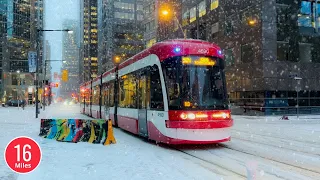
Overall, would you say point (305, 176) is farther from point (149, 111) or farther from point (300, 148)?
point (149, 111)

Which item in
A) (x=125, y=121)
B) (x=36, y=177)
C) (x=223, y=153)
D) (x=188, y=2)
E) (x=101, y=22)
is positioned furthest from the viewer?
(x=101, y=22)

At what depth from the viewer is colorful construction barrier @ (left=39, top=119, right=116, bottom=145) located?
12.8 m

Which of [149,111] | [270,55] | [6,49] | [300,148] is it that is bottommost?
[300,148]

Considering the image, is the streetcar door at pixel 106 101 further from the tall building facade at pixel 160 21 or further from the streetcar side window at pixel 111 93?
the tall building facade at pixel 160 21

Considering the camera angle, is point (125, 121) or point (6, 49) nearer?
point (125, 121)

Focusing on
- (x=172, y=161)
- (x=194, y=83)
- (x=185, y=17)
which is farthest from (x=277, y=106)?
(x=172, y=161)

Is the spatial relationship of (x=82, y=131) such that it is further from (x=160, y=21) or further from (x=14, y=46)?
(x=14, y=46)

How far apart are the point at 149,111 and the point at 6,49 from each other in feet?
317

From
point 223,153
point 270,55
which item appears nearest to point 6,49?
point 270,55

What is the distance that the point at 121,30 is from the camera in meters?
123

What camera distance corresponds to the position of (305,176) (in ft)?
24.3

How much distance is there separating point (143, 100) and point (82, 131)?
2.58 meters

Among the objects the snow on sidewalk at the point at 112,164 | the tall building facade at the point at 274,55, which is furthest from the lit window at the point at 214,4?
the snow on sidewalk at the point at 112,164

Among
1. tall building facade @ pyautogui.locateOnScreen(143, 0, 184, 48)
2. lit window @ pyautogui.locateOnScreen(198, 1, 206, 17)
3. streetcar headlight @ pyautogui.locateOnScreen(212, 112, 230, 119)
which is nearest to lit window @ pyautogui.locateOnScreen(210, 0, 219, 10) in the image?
lit window @ pyautogui.locateOnScreen(198, 1, 206, 17)
